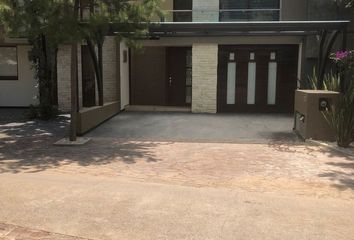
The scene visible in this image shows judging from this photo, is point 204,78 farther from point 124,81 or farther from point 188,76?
point 124,81

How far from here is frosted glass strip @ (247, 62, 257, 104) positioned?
18641 millimetres

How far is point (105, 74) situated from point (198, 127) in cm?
525

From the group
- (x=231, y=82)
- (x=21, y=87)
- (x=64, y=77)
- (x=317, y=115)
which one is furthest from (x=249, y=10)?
(x=21, y=87)

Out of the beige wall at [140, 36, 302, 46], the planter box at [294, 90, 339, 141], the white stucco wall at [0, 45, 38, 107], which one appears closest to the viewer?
the planter box at [294, 90, 339, 141]

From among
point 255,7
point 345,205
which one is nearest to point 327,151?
point 345,205

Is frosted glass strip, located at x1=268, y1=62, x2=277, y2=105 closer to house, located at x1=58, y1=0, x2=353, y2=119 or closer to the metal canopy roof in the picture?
house, located at x1=58, y1=0, x2=353, y2=119

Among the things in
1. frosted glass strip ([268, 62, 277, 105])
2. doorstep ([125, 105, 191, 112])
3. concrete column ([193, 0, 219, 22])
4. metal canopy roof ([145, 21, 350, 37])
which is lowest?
doorstep ([125, 105, 191, 112])

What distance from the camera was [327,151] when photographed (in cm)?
1073

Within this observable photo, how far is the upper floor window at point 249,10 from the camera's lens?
715 inches

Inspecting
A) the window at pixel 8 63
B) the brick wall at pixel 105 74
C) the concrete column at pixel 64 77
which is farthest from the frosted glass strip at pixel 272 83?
the window at pixel 8 63

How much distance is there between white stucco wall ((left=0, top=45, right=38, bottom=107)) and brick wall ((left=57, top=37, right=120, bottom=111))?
1.56m

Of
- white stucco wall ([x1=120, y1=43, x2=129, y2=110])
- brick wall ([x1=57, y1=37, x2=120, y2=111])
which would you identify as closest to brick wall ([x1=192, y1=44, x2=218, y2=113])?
white stucco wall ([x1=120, y1=43, x2=129, y2=110])

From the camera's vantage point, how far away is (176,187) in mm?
7398

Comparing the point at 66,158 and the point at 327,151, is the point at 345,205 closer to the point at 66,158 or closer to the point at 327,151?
the point at 327,151
